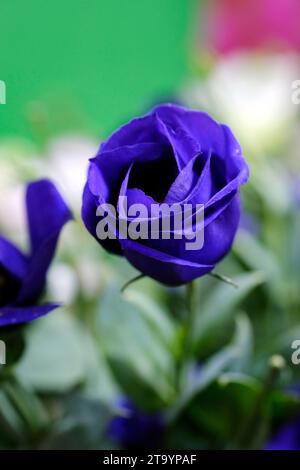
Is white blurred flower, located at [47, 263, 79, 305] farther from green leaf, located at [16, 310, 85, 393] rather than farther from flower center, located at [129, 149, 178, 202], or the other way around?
flower center, located at [129, 149, 178, 202]

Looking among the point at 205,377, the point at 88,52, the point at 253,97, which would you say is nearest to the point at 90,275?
the point at 205,377

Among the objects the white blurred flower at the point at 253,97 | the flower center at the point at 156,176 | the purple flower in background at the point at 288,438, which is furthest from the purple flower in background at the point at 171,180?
the white blurred flower at the point at 253,97

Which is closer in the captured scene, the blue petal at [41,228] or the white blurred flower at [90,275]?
the blue petal at [41,228]

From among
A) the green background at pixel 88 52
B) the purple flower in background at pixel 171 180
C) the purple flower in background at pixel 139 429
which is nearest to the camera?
the purple flower in background at pixel 171 180

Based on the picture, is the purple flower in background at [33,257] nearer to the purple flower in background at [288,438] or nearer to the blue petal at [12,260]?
the blue petal at [12,260]

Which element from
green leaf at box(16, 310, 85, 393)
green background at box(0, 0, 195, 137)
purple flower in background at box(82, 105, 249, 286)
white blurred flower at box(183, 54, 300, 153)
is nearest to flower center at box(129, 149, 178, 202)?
purple flower in background at box(82, 105, 249, 286)
